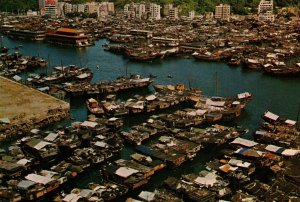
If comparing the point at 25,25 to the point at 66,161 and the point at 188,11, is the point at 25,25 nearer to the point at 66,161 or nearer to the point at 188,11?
the point at 188,11

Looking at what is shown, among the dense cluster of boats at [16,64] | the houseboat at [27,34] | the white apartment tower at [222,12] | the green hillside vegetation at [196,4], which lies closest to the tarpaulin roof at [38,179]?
the dense cluster of boats at [16,64]

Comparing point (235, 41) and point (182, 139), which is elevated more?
point (235, 41)

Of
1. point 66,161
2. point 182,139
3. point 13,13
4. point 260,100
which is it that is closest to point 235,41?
point 260,100

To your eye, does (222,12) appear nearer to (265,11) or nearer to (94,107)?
(265,11)

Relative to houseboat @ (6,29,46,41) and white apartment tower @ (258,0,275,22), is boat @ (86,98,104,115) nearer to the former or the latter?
houseboat @ (6,29,46,41)

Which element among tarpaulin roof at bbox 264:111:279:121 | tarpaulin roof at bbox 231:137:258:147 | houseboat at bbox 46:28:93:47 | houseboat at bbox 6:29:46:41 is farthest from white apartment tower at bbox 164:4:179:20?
tarpaulin roof at bbox 231:137:258:147

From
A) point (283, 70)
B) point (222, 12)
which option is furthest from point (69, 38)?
point (222, 12)
